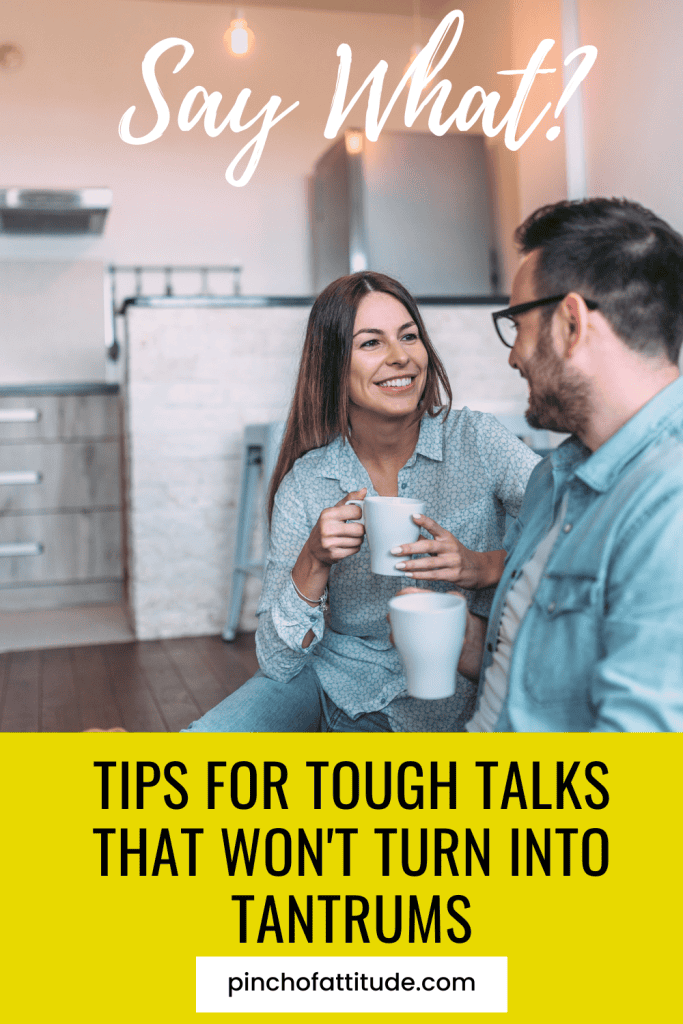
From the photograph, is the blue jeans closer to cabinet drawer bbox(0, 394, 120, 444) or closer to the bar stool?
the bar stool

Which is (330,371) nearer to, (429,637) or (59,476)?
(429,637)

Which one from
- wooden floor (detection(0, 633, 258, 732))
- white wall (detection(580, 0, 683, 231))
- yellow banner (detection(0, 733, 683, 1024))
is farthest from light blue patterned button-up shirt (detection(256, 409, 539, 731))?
white wall (detection(580, 0, 683, 231))

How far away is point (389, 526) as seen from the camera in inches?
40.2

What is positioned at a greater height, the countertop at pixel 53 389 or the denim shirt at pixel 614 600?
the countertop at pixel 53 389

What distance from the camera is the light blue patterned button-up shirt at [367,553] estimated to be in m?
1.23

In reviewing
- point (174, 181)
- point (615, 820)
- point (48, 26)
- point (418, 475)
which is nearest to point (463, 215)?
point (174, 181)

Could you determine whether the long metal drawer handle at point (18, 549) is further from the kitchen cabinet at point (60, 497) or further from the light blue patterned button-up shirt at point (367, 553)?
the light blue patterned button-up shirt at point (367, 553)

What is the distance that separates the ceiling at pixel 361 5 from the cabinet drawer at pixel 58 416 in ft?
8.28


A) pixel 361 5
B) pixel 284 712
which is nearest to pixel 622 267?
pixel 284 712

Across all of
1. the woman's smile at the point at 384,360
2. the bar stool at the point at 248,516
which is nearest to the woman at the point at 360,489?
the woman's smile at the point at 384,360

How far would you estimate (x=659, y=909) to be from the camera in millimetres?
702

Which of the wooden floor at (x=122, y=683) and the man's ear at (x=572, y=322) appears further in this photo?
the wooden floor at (x=122, y=683)

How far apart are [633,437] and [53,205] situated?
4149 mm

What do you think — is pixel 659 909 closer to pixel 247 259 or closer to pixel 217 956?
pixel 217 956
